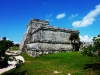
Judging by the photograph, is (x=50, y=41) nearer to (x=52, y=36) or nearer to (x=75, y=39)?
(x=52, y=36)

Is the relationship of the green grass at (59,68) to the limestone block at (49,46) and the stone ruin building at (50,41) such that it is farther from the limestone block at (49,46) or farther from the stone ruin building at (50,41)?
the stone ruin building at (50,41)

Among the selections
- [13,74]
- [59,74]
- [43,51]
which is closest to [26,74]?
[13,74]

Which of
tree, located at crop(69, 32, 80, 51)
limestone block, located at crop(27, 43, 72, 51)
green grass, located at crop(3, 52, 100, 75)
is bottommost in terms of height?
green grass, located at crop(3, 52, 100, 75)

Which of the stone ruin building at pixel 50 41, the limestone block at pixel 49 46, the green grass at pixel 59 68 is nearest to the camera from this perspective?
the green grass at pixel 59 68

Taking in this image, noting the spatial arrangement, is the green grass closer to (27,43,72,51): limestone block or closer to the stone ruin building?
(27,43,72,51): limestone block

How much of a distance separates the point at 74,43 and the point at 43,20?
494 inches

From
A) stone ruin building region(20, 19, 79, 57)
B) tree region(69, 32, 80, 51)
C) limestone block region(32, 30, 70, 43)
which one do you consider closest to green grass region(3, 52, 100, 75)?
stone ruin building region(20, 19, 79, 57)

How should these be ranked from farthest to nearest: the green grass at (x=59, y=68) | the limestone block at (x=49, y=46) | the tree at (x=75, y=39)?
1. the tree at (x=75, y=39)
2. the limestone block at (x=49, y=46)
3. the green grass at (x=59, y=68)

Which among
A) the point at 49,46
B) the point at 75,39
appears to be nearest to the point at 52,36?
the point at 49,46

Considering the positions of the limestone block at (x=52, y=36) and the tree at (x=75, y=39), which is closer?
the limestone block at (x=52, y=36)

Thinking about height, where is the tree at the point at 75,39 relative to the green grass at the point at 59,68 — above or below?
above

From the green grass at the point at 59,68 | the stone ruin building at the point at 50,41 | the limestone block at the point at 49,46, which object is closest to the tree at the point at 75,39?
the stone ruin building at the point at 50,41

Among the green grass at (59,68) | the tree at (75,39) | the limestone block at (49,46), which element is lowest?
the green grass at (59,68)

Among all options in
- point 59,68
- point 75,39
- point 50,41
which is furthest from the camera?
point 75,39
